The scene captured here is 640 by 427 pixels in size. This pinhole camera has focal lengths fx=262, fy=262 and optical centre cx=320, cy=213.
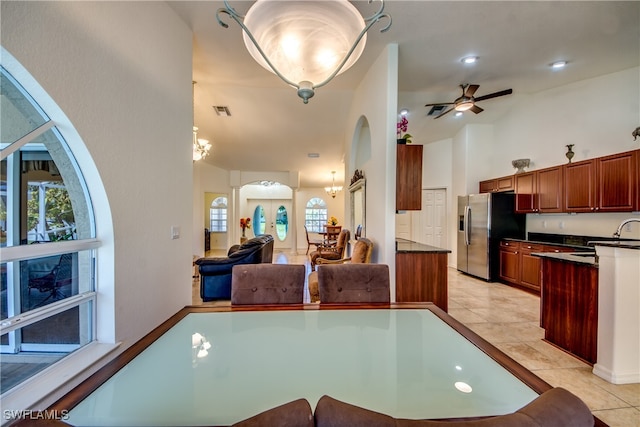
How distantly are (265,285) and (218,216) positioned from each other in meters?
9.05

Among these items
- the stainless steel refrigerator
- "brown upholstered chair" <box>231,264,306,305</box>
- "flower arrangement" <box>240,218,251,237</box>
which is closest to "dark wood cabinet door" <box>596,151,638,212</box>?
the stainless steel refrigerator

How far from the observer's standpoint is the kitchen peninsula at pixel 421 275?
2.89m

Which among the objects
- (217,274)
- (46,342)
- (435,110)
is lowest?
(217,274)

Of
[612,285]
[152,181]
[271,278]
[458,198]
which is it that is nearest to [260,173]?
[458,198]

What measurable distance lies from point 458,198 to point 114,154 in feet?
19.3

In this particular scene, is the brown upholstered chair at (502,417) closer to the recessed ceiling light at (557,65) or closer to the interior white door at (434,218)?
the recessed ceiling light at (557,65)

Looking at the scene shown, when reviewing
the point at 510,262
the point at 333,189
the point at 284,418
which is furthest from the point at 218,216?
the point at 284,418

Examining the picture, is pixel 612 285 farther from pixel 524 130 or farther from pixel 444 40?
pixel 524 130

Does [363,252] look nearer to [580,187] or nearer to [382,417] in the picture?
[382,417]

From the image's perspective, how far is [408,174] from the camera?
2.91 m

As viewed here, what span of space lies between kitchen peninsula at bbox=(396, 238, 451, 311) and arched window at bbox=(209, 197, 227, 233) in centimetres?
844

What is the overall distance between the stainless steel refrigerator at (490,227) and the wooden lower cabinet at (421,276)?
8.77 ft

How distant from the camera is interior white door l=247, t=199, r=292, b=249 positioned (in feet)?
33.6

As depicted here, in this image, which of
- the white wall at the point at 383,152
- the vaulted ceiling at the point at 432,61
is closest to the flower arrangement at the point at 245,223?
the vaulted ceiling at the point at 432,61
